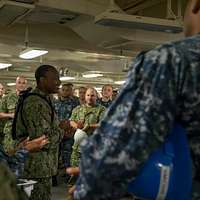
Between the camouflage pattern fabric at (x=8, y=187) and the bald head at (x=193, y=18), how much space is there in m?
0.65

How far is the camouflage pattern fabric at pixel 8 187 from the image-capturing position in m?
1.10

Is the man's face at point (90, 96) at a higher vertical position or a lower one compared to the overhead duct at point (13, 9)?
lower

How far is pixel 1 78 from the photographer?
13875 mm

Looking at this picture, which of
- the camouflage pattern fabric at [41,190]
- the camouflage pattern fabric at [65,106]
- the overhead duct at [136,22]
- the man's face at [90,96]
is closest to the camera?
the camouflage pattern fabric at [41,190]

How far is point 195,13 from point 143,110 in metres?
0.32

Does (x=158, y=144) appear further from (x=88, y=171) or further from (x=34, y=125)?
(x=34, y=125)

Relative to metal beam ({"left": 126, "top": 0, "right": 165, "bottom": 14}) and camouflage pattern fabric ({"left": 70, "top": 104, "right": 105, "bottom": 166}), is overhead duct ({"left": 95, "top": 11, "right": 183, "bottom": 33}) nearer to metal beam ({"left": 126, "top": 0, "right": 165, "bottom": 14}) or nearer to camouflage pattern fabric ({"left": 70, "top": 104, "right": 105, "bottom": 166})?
metal beam ({"left": 126, "top": 0, "right": 165, "bottom": 14})

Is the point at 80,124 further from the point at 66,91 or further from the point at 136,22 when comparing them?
the point at 136,22

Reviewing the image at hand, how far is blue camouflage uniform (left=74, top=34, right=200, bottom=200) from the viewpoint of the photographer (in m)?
0.91

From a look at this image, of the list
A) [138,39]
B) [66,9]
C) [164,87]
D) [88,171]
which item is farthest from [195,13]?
[138,39]

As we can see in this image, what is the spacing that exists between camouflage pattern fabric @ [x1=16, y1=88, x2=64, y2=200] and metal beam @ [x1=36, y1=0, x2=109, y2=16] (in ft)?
4.22


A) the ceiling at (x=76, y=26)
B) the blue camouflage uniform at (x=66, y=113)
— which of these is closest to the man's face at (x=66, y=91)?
the blue camouflage uniform at (x=66, y=113)

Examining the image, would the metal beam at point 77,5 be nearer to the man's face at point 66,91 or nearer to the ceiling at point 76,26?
the ceiling at point 76,26

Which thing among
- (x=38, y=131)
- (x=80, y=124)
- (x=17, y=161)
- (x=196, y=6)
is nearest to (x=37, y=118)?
(x=38, y=131)
